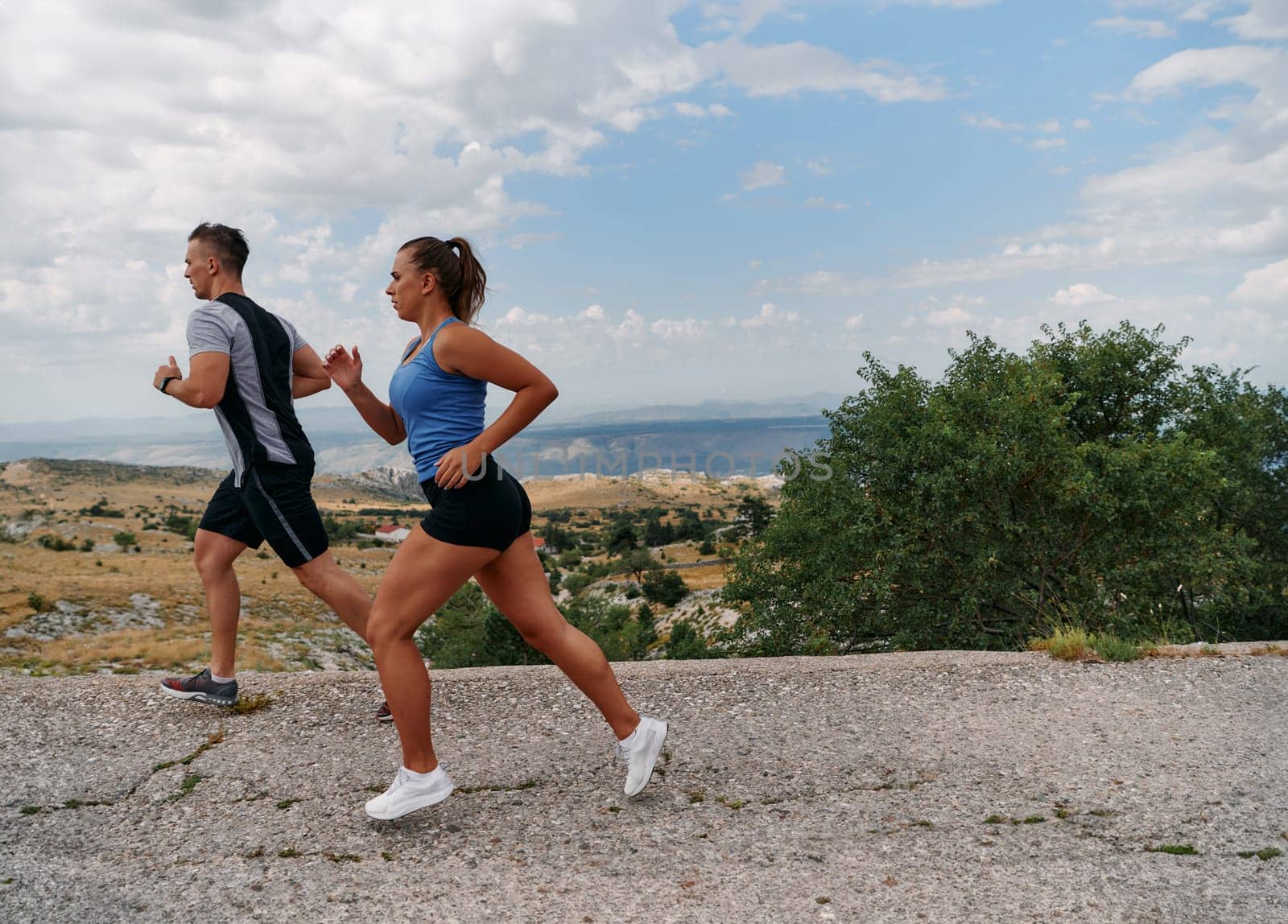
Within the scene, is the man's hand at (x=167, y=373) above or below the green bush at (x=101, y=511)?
above

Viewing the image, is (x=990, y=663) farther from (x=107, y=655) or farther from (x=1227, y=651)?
(x=107, y=655)

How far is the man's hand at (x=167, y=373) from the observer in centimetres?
392

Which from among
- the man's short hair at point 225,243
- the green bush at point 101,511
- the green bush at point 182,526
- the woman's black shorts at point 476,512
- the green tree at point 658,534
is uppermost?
the man's short hair at point 225,243

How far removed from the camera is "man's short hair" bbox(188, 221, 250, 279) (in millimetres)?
4309

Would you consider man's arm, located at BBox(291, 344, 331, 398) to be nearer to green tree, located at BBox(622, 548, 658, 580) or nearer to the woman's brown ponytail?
the woman's brown ponytail

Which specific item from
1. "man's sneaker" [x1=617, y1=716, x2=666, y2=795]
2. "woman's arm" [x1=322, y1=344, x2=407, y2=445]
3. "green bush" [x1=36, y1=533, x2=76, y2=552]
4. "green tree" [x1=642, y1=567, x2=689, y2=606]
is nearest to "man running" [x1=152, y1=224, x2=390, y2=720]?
"woman's arm" [x1=322, y1=344, x2=407, y2=445]

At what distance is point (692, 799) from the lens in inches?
140

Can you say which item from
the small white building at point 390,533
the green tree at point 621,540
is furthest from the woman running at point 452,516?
the small white building at point 390,533

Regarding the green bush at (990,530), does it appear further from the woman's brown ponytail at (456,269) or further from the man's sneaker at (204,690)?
the woman's brown ponytail at (456,269)

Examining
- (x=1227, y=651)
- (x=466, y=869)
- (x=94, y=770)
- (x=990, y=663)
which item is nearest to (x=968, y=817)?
(x=466, y=869)

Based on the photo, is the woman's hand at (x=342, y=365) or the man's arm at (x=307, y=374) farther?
the man's arm at (x=307, y=374)

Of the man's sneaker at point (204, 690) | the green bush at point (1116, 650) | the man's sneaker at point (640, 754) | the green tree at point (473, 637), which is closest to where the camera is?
the man's sneaker at point (640, 754)

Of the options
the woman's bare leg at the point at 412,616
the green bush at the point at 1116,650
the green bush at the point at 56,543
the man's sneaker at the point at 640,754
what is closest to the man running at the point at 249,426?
the woman's bare leg at the point at 412,616

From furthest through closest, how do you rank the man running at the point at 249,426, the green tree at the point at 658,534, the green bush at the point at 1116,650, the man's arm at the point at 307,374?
1. the green tree at the point at 658,534
2. the green bush at the point at 1116,650
3. the man's arm at the point at 307,374
4. the man running at the point at 249,426
